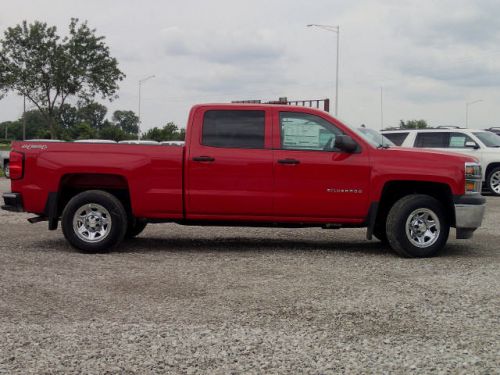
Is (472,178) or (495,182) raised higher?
(472,178)

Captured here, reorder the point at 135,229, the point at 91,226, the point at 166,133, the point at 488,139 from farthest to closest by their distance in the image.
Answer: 1. the point at 166,133
2. the point at 488,139
3. the point at 135,229
4. the point at 91,226

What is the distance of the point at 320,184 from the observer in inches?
315

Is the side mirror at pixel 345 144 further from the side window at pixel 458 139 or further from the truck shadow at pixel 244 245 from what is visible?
the side window at pixel 458 139

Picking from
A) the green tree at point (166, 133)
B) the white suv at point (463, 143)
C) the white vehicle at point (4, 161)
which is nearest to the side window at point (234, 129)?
the white suv at point (463, 143)

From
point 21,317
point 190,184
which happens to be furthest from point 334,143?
→ point 21,317

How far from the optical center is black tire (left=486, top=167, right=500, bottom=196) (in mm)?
17641

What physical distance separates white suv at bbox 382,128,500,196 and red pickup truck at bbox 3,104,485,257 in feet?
30.3

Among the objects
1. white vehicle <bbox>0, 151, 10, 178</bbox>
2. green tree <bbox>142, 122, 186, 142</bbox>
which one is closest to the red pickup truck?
white vehicle <bbox>0, 151, 10, 178</bbox>

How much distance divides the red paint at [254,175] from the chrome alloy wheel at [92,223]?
40 centimetres

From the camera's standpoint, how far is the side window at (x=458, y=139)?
17.3m

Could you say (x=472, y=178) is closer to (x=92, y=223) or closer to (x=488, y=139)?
(x=92, y=223)

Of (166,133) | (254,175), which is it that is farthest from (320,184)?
(166,133)

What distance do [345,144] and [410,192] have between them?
3.86 ft

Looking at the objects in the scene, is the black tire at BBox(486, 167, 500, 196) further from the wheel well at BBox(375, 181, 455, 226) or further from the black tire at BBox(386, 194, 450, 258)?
the black tire at BBox(386, 194, 450, 258)
